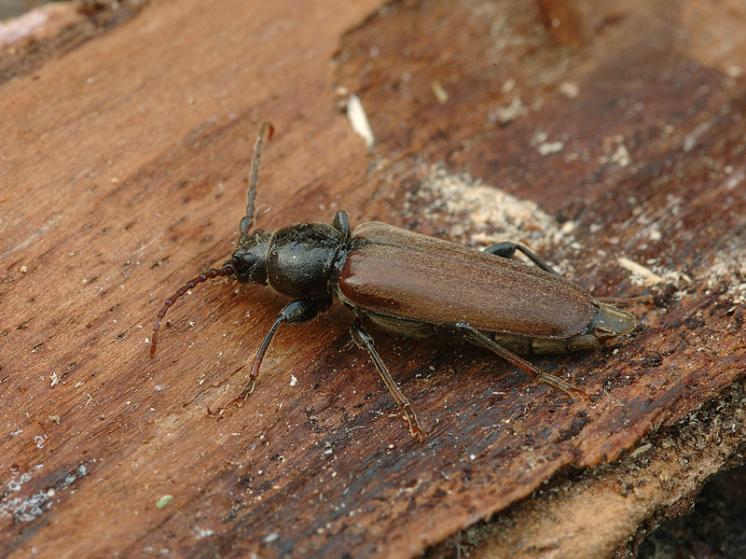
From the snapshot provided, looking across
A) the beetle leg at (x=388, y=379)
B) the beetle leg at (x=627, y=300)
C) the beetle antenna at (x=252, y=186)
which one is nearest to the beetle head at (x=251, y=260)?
the beetle antenna at (x=252, y=186)

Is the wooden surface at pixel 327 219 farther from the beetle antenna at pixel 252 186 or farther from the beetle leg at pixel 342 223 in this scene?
the beetle leg at pixel 342 223

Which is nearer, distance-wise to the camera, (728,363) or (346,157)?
(728,363)

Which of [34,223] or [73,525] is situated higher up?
[34,223]

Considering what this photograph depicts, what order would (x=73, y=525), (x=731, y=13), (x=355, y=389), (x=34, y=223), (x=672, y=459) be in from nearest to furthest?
(x=73, y=525) < (x=672, y=459) < (x=355, y=389) < (x=34, y=223) < (x=731, y=13)

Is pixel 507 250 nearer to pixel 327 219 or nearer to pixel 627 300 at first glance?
pixel 627 300

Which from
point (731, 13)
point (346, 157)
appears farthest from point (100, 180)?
point (731, 13)

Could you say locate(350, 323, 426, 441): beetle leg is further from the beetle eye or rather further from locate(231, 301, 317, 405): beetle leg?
the beetle eye

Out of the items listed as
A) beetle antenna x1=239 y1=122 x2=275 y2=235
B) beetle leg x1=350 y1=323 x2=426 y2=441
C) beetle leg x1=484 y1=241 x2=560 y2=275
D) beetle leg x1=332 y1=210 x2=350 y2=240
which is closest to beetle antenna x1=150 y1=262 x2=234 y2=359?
beetle antenna x1=239 y1=122 x2=275 y2=235

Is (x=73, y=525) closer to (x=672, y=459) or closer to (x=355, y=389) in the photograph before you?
(x=355, y=389)
